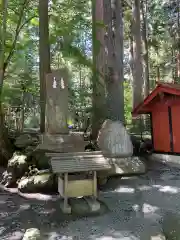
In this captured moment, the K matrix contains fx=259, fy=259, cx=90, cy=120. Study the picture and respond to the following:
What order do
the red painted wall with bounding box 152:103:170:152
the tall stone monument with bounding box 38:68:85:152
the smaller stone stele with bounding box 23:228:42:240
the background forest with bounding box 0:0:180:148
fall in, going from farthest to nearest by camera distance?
the red painted wall with bounding box 152:103:170:152
the background forest with bounding box 0:0:180:148
the tall stone monument with bounding box 38:68:85:152
the smaller stone stele with bounding box 23:228:42:240

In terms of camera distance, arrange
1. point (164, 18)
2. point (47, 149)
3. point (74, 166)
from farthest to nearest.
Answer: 1. point (164, 18)
2. point (47, 149)
3. point (74, 166)

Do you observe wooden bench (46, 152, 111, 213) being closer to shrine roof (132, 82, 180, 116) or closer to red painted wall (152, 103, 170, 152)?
shrine roof (132, 82, 180, 116)

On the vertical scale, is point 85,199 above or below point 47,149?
below

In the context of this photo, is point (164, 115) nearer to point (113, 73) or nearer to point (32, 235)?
point (113, 73)

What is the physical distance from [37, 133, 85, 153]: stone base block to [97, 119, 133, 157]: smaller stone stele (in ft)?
2.77

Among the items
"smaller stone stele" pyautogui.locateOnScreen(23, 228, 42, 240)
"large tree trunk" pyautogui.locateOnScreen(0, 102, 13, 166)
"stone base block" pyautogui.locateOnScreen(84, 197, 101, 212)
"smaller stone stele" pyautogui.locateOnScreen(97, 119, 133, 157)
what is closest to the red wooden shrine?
"smaller stone stele" pyautogui.locateOnScreen(97, 119, 133, 157)

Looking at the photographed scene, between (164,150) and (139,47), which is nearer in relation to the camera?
(164,150)

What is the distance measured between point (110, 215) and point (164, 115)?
6526 mm

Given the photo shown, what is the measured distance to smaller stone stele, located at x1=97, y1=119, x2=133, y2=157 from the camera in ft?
30.1

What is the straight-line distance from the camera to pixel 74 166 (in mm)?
6008

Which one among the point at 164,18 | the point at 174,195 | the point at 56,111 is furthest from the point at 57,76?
the point at 164,18

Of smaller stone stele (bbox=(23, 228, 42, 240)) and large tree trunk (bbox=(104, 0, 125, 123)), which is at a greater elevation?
large tree trunk (bbox=(104, 0, 125, 123))

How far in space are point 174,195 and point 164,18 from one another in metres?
18.4

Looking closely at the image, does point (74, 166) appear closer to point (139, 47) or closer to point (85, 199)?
point (85, 199)
